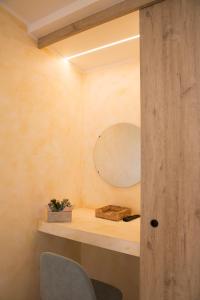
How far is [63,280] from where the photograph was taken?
1123 mm

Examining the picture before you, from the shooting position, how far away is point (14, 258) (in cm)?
152

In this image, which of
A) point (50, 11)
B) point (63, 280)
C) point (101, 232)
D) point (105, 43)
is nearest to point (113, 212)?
point (101, 232)

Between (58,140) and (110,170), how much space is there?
55 centimetres

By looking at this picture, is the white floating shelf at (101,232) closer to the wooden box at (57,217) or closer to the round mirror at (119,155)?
the wooden box at (57,217)

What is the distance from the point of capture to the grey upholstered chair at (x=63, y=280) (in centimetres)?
107

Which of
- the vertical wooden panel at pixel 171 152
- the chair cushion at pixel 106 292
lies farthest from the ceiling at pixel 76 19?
the chair cushion at pixel 106 292

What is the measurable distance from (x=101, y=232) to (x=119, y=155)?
767mm

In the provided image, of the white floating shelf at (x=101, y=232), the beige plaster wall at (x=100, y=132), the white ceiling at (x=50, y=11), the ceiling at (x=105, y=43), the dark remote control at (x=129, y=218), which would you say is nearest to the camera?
the white floating shelf at (x=101, y=232)

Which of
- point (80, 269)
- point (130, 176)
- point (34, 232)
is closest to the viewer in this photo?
point (80, 269)

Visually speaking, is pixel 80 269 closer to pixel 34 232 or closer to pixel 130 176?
pixel 34 232

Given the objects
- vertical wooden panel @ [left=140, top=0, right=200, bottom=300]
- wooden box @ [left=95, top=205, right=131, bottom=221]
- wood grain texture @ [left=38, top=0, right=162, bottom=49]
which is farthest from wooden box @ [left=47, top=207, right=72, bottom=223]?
wood grain texture @ [left=38, top=0, right=162, bottom=49]

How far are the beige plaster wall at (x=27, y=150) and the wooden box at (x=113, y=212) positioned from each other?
0.39m

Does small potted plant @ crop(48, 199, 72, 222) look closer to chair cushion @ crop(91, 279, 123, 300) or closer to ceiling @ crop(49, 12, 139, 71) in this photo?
chair cushion @ crop(91, 279, 123, 300)

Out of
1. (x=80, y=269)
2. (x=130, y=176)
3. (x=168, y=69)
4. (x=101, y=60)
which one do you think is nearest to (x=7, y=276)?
(x=80, y=269)
